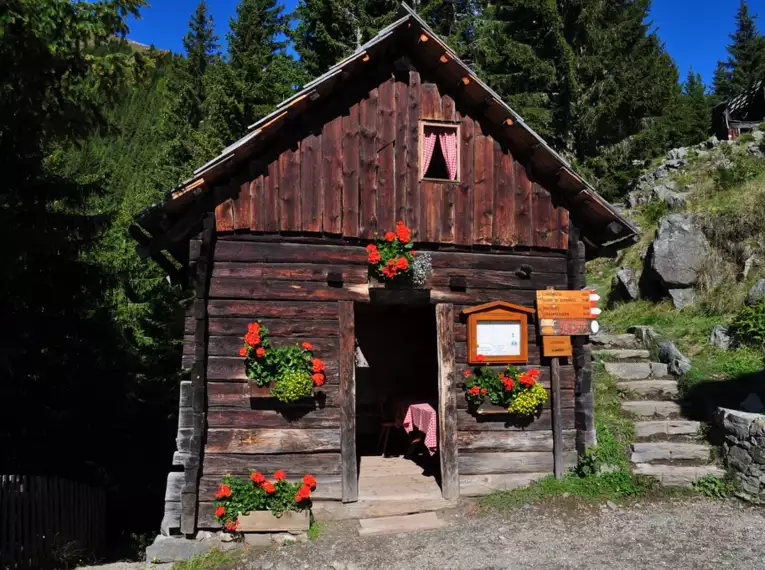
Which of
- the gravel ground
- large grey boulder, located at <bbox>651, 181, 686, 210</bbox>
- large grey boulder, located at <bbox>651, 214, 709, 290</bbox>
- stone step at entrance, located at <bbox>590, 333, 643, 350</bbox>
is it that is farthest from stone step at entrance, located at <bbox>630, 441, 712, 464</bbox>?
large grey boulder, located at <bbox>651, 181, 686, 210</bbox>

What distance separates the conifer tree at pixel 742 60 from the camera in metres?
49.2

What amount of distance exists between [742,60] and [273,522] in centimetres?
5839

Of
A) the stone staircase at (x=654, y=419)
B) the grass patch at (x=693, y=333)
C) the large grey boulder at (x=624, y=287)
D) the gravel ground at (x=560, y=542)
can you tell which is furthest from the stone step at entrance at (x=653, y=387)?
the large grey boulder at (x=624, y=287)

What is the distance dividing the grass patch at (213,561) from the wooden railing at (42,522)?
2.13 metres

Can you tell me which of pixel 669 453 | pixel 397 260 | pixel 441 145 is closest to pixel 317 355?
pixel 397 260

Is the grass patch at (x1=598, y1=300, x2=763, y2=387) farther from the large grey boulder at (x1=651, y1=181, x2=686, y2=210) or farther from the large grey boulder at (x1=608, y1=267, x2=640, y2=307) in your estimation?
the large grey boulder at (x1=651, y1=181, x2=686, y2=210)

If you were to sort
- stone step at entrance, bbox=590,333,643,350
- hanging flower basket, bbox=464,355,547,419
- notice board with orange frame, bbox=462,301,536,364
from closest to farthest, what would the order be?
hanging flower basket, bbox=464,355,547,419, notice board with orange frame, bbox=462,301,536,364, stone step at entrance, bbox=590,333,643,350

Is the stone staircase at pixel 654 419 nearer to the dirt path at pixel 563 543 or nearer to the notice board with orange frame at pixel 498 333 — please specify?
the dirt path at pixel 563 543

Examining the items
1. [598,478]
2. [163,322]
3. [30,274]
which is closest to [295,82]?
[163,322]

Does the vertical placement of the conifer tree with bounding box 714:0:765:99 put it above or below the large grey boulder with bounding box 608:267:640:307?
above

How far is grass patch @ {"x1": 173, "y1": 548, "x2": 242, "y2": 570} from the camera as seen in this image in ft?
24.0

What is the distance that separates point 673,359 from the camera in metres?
11.8

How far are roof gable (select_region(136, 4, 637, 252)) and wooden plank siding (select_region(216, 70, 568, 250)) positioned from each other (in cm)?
19

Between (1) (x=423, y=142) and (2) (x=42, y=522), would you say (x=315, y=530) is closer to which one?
(2) (x=42, y=522)
